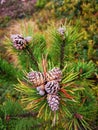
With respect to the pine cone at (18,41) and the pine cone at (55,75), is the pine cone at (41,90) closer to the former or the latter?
the pine cone at (55,75)

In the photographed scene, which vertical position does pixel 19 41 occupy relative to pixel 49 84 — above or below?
above

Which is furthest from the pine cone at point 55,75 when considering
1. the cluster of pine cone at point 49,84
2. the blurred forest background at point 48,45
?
the blurred forest background at point 48,45

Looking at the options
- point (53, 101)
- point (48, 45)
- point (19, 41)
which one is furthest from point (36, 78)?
point (48, 45)

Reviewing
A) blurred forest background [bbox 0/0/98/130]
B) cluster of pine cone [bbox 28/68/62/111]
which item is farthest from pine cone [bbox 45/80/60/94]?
blurred forest background [bbox 0/0/98/130]

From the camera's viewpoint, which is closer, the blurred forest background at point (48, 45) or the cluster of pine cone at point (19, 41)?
the cluster of pine cone at point (19, 41)

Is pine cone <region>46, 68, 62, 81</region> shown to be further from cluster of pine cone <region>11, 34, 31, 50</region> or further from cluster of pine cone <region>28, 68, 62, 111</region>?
cluster of pine cone <region>11, 34, 31, 50</region>

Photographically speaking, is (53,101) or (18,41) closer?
(53,101)

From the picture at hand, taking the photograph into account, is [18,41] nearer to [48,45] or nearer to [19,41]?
[19,41]
